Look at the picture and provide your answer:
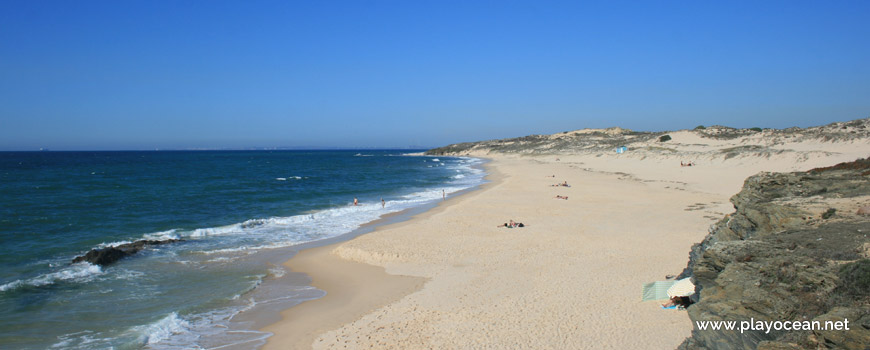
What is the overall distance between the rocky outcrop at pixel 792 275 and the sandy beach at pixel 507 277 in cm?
227

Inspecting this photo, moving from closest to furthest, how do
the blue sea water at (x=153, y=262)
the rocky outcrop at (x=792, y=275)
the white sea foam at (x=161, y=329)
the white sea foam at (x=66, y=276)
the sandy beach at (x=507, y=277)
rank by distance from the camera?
1. the rocky outcrop at (x=792, y=275)
2. the sandy beach at (x=507, y=277)
3. the white sea foam at (x=161, y=329)
4. the blue sea water at (x=153, y=262)
5. the white sea foam at (x=66, y=276)

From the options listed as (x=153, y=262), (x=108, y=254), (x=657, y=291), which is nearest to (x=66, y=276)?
(x=108, y=254)

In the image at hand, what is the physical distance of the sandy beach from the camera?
9.23 meters

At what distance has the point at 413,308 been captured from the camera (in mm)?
10930

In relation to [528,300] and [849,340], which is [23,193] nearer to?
[528,300]

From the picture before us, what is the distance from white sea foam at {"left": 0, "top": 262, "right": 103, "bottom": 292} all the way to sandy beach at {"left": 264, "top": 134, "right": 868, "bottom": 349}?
19.5 ft

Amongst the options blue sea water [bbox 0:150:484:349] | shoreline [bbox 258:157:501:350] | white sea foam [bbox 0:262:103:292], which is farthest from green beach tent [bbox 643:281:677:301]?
white sea foam [bbox 0:262:103:292]

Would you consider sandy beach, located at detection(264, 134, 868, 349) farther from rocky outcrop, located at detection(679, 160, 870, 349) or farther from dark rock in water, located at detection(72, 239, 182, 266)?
dark rock in water, located at detection(72, 239, 182, 266)

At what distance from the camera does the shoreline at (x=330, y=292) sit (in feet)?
32.8

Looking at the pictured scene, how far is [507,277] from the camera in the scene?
512 inches

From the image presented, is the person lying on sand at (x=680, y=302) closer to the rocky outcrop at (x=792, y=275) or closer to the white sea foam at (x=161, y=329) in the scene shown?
the rocky outcrop at (x=792, y=275)

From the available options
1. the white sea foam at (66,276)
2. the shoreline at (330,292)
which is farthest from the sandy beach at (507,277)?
the white sea foam at (66,276)

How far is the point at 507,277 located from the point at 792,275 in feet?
25.3

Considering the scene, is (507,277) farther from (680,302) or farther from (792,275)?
(792,275)
